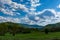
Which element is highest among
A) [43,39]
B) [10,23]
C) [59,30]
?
[10,23]

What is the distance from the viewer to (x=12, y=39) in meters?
6.61

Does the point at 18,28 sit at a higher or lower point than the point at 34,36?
higher

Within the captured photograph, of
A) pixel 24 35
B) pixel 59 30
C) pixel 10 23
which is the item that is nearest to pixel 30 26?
pixel 24 35

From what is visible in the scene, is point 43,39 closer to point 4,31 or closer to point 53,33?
point 53,33

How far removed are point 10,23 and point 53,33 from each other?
6.99 ft

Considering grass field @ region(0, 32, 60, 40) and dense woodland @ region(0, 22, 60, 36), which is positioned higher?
dense woodland @ region(0, 22, 60, 36)

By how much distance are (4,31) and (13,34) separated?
18.3 inches

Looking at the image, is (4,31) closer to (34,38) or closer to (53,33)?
(34,38)

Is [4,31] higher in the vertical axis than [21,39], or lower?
higher

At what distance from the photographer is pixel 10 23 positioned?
22.0 ft

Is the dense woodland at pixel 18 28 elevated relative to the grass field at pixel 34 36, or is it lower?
elevated

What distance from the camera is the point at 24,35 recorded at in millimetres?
6605

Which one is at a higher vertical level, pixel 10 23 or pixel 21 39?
pixel 10 23

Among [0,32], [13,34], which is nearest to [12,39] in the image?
[13,34]
